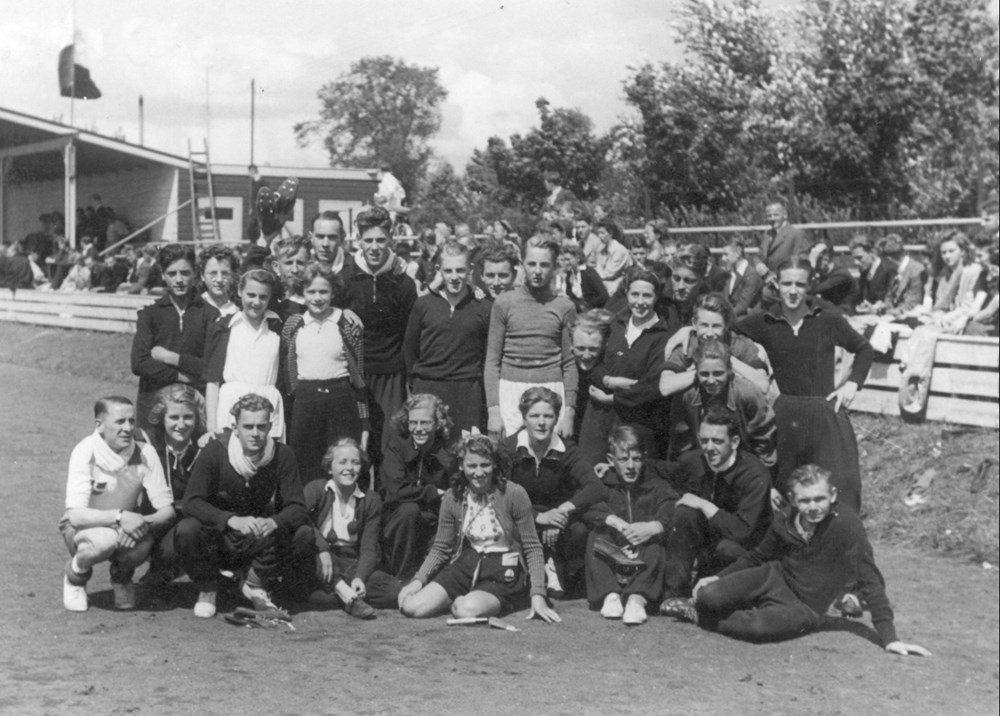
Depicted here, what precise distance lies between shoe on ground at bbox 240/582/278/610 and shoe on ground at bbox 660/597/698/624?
1.95 meters

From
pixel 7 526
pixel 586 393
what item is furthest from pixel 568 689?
pixel 7 526

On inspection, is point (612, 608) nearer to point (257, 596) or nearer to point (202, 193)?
point (257, 596)

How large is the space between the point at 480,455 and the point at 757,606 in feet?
5.06

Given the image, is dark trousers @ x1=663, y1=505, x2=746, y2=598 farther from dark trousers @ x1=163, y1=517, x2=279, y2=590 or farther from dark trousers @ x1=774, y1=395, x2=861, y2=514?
dark trousers @ x1=163, y1=517, x2=279, y2=590

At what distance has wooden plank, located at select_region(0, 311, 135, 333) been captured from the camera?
18077mm

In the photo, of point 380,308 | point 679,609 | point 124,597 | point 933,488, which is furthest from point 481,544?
point 933,488

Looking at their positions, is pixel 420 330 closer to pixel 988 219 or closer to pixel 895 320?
pixel 895 320

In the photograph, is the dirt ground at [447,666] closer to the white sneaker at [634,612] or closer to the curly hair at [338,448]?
the white sneaker at [634,612]

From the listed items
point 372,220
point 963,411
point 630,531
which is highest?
point 372,220

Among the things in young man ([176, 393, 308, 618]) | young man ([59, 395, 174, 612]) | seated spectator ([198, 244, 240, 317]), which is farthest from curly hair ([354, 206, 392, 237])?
young man ([59, 395, 174, 612])

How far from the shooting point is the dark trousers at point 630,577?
6316 millimetres

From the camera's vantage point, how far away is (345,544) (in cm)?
644

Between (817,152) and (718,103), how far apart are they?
2205 millimetres

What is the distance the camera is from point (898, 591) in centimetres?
743
